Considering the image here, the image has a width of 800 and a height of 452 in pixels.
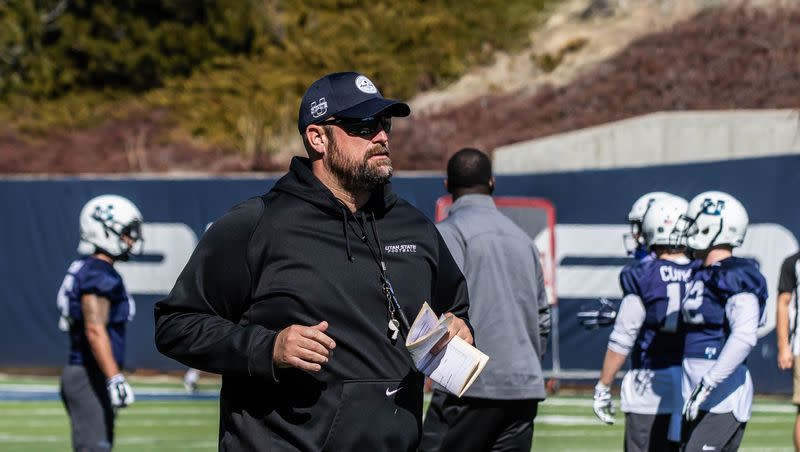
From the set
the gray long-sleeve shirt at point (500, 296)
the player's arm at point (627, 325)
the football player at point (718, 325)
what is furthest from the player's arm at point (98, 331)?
the football player at point (718, 325)

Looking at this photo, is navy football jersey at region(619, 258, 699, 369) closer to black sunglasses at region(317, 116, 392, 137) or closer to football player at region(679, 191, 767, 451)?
football player at region(679, 191, 767, 451)

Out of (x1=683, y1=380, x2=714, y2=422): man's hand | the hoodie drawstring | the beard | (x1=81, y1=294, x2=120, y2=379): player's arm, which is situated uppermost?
the beard

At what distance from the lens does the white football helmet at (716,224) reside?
7086 millimetres

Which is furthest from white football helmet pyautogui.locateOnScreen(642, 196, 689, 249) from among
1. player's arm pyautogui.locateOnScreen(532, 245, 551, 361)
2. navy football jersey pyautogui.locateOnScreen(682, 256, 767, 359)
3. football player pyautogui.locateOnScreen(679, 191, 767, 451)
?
player's arm pyautogui.locateOnScreen(532, 245, 551, 361)

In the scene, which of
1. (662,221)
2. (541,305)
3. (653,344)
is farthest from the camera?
(662,221)

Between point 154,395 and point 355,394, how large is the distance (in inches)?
452

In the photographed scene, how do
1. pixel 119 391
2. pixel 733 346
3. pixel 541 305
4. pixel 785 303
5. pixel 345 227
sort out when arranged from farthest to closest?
pixel 785 303, pixel 119 391, pixel 541 305, pixel 733 346, pixel 345 227

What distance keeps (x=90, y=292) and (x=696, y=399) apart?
343 centimetres

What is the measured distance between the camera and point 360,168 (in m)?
4.52

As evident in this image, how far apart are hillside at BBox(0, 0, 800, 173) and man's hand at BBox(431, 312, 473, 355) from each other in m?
19.4

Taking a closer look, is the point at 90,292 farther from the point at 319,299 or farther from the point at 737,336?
the point at 319,299

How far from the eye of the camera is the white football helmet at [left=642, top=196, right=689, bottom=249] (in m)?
7.60

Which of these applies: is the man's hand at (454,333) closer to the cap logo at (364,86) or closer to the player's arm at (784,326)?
the cap logo at (364,86)

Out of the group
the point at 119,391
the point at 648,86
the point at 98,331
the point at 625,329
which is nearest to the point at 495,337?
the point at 625,329
